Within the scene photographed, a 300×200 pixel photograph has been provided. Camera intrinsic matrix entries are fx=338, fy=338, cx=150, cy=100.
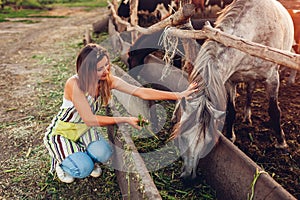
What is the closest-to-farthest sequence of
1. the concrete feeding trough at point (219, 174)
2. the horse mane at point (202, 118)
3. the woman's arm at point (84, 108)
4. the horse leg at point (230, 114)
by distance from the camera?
the concrete feeding trough at point (219, 174)
the horse mane at point (202, 118)
the woman's arm at point (84, 108)
the horse leg at point (230, 114)

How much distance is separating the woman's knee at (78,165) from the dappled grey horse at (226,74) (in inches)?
32.2

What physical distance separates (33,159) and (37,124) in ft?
2.97

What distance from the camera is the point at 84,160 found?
9.56ft

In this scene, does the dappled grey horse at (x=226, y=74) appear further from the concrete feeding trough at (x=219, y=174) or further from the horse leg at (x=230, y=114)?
the concrete feeding trough at (x=219, y=174)

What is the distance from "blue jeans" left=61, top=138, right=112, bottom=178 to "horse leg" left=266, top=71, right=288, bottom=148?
1952mm

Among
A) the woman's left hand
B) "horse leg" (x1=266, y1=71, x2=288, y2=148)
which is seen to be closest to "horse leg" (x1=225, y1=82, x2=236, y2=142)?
"horse leg" (x1=266, y1=71, x2=288, y2=148)

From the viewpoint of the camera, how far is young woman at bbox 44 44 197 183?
276 centimetres

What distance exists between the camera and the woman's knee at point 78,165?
2889mm

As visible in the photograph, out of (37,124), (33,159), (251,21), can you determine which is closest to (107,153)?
(33,159)

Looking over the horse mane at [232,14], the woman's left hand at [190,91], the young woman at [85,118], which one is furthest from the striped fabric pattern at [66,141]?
the horse mane at [232,14]

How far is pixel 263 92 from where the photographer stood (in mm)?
5316

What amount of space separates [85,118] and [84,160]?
38cm

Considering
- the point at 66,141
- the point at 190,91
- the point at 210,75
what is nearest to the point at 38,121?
the point at 66,141

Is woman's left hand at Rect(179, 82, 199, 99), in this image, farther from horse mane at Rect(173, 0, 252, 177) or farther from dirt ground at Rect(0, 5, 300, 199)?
dirt ground at Rect(0, 5, 300, 199)
